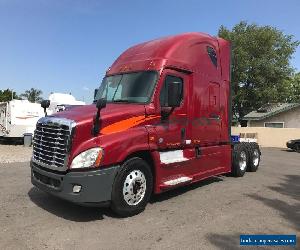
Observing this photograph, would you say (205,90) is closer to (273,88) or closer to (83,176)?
(83,176)

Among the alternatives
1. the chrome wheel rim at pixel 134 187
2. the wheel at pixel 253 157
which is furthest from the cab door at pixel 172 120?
the wheel at pixel 253 157

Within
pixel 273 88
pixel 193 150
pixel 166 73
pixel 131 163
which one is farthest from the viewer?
pixel 273 88

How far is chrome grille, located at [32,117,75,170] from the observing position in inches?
251

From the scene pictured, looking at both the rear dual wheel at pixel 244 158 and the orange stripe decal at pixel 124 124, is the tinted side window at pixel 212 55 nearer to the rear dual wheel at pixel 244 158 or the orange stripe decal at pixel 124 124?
the rear dual wheel at pixel 244 158

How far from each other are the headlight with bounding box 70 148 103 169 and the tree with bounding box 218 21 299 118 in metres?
40.2

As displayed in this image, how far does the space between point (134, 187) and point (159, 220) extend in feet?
2.52

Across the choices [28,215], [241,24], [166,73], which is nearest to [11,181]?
[28,215]

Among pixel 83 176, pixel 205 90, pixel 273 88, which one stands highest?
pixel 273 88

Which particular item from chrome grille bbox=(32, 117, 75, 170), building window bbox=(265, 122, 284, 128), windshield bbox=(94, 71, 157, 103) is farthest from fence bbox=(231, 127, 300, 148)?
chrome grille bbox=(32, 117, 75, 170)

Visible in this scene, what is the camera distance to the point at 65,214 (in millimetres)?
6879

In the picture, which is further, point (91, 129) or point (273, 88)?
point (273, 88)

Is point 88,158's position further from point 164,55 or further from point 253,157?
point 253,157

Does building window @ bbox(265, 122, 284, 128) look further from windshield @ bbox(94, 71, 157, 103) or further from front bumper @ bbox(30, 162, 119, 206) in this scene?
front bumper @ bbox(30, 162, 119, 206)

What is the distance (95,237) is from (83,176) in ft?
3.48
